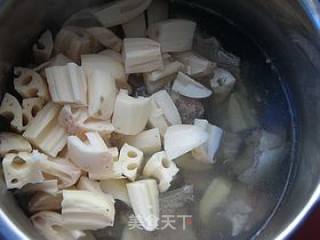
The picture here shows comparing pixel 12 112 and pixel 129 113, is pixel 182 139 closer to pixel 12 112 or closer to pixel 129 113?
pixel 129 113

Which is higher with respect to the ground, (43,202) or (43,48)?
(43,48)

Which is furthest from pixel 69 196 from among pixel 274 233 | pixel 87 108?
pixel 274 233

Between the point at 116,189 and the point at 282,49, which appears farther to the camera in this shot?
the point at 282,49

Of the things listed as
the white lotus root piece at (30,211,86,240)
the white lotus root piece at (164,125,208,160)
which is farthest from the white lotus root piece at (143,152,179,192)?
the white lotus root piece at (30,211,86,240)

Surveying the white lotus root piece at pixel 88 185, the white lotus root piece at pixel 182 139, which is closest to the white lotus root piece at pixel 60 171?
the white lotus root piece at pixel 88 185

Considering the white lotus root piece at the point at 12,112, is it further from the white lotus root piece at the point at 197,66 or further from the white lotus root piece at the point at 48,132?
the white lotus root piece at the point at 197,66

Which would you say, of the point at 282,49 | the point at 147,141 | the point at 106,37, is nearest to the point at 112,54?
the point at 106,37
